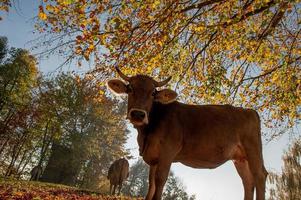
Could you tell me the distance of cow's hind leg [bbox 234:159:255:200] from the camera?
24.0ft

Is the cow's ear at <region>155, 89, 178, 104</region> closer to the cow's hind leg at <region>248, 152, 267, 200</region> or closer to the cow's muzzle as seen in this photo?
the cow's muzzle

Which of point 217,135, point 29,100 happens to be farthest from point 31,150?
point 217,135

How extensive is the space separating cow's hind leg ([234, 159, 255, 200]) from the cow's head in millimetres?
2386

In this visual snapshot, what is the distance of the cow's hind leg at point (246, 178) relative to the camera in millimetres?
7320

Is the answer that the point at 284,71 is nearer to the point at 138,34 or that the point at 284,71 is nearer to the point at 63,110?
the point at 138,34

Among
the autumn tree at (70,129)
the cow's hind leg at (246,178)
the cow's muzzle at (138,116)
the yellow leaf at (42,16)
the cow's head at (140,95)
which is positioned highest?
the autumn tree at (70,129)

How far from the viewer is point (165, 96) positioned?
269 inches

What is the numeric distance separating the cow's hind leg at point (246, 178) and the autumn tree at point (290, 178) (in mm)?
22478

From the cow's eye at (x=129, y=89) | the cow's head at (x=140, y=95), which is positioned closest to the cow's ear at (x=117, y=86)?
the cow's head at (x=140, y=95)

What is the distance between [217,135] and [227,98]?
19.1 ft

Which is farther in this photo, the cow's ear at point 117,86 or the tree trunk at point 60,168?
the tree trunk at point 60,168

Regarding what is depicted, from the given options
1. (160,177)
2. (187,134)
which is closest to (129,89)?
(187,134)

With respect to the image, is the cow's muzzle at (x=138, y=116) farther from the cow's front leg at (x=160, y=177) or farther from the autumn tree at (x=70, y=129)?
the autumn tree at (x=70, y=129)

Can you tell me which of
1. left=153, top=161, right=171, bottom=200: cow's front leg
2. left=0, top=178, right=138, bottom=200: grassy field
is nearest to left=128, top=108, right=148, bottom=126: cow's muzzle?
left=153, top=161, right=171, bottom=200: cow's front leg
